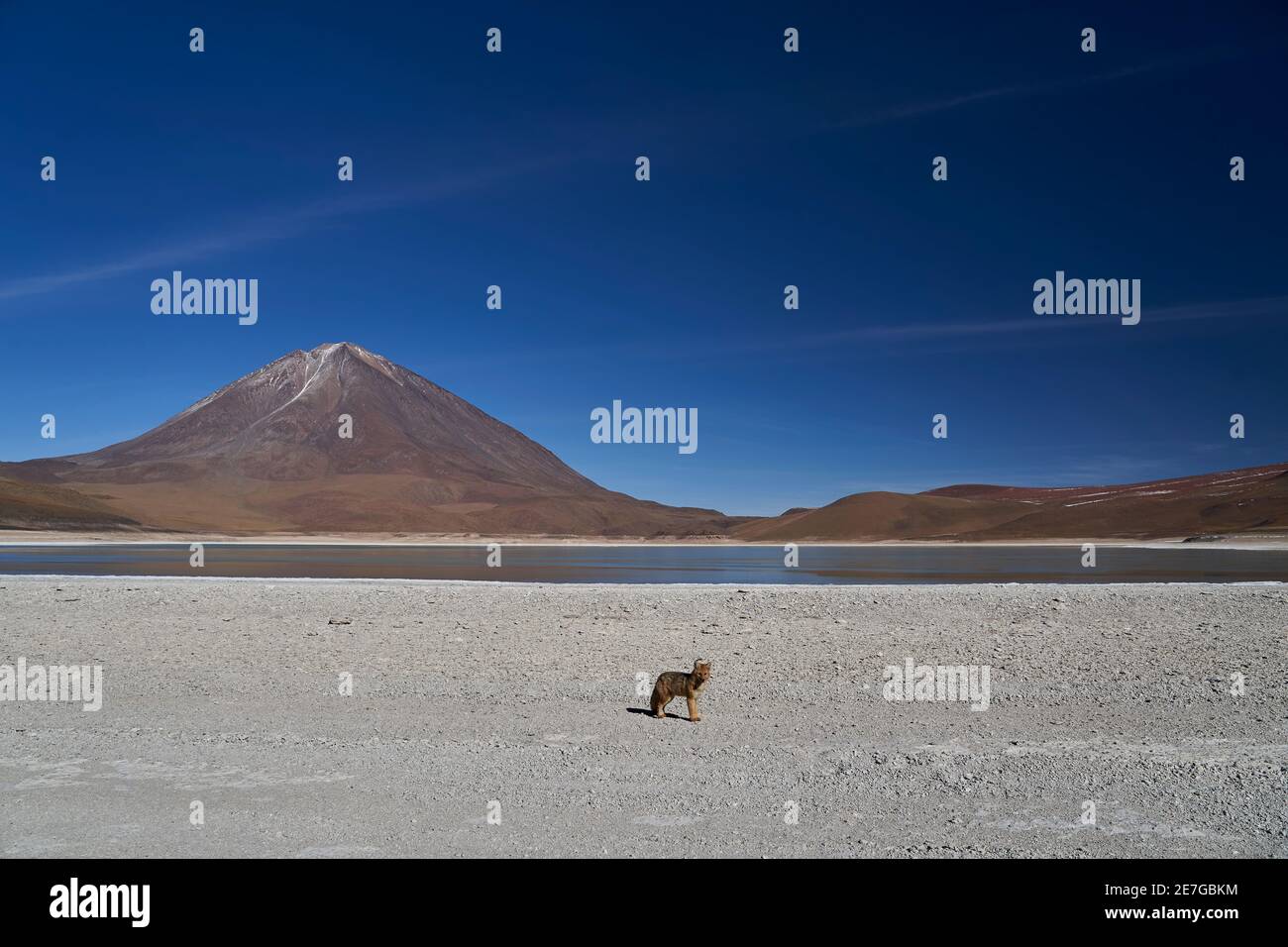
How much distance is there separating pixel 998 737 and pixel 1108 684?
335 centimetres

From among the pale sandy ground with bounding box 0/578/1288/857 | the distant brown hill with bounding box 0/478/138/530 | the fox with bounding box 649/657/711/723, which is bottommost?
the pale sandy ground with bounding box 0/578/1288/857

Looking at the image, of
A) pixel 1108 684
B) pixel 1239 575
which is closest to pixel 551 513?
pixel 1239 575

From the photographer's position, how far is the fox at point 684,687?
28.0 ft

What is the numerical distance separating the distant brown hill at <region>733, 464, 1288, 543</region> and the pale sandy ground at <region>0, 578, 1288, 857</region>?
56.6 meters

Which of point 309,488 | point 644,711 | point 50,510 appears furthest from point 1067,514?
point 309,488

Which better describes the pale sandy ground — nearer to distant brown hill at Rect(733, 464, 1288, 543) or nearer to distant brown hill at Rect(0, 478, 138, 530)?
distant brown hill at Rect(733, 464, 1288, 543)

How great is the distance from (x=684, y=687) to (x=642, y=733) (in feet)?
2.28

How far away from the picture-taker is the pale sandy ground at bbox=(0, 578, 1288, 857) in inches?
211

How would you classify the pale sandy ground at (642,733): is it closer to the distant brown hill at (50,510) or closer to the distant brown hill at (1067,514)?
the distant brown hill at (1067,514)

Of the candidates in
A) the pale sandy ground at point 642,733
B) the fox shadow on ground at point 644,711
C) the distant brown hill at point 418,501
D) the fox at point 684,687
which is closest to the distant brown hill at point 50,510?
the distant brown hill at point 418,501

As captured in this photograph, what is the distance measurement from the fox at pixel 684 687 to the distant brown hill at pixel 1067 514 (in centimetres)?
6178

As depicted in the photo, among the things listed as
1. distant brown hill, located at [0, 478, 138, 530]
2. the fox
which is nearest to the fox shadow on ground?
the fox

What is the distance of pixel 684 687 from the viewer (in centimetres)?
859
